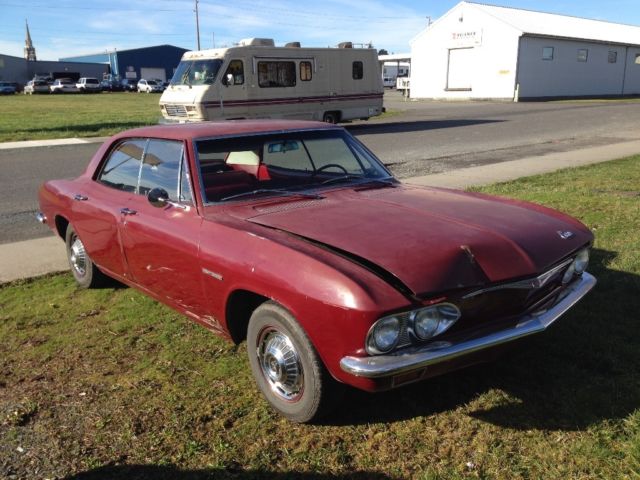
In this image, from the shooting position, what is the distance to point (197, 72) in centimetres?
1778

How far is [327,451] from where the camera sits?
293 cm

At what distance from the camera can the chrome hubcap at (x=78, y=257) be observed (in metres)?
5.22

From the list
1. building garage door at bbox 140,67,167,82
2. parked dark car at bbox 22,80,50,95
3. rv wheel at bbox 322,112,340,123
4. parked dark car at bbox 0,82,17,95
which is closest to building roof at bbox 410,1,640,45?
rv wheel at bbox 322,112,340,123

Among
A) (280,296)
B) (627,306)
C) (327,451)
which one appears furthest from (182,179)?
(627,306)

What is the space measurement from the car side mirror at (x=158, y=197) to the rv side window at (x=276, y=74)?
14791 mm

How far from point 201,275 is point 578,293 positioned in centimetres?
218

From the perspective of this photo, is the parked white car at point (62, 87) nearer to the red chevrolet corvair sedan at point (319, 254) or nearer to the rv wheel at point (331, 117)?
the rv wheel at point (331, 117)

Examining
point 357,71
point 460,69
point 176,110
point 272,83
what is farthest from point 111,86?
point 272,83

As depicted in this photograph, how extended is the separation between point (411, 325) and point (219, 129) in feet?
7.17

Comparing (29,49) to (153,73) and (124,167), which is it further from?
(124,167)

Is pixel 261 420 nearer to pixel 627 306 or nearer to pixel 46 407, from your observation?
pixel 46 407

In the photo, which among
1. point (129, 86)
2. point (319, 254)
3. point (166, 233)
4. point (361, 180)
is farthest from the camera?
point (129, 86)

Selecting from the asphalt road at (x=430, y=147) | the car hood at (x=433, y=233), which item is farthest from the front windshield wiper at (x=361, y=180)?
the asphalt road at (x=430, y=147)

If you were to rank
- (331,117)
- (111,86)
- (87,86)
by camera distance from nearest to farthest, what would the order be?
1. (331,117)
2. (87,86)
3. (111,86)
